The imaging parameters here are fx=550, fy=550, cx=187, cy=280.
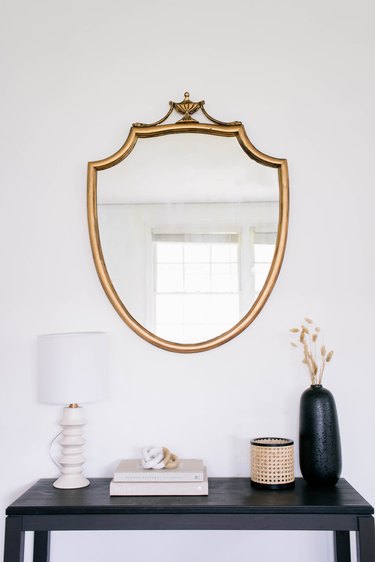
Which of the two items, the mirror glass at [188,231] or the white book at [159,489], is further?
the mirror glass at [188,231]

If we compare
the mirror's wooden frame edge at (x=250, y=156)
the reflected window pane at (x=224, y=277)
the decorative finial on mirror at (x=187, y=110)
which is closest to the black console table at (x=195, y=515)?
the mirror's wooden frame edge at (x=250, y=156)

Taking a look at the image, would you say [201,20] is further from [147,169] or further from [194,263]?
[194,263]

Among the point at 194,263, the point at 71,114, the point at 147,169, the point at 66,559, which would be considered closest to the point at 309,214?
the point at 194,263

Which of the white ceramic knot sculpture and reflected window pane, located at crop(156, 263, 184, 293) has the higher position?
reflected window pane, located at crop(156, 263, 184, 293)

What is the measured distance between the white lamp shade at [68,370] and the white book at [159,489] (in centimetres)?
28

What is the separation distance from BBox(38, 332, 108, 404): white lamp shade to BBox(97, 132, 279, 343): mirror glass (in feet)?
0.94

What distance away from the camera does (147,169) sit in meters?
2.01

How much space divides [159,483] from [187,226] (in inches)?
34.5

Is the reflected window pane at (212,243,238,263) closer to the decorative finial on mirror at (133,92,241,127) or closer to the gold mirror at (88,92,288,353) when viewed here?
the gold mirror at (88,92,288,353)

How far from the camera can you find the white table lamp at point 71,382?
1.68m

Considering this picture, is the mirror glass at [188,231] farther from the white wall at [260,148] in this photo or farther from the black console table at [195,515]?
the black console table at [195,515]

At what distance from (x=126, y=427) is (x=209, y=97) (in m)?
1.23

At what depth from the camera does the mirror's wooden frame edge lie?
1.93 m

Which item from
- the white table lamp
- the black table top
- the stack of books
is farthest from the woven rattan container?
the white table lamp
